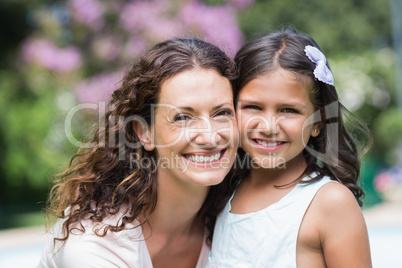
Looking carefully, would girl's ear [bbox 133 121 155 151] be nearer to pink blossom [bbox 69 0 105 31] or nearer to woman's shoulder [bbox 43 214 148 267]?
woman's shoulder [bbox 43 214 148 267]

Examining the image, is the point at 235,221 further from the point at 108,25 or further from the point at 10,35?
the point at 10,35

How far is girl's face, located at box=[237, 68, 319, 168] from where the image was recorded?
306 cm

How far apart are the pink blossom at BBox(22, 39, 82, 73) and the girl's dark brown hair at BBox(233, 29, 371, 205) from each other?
26.4ft

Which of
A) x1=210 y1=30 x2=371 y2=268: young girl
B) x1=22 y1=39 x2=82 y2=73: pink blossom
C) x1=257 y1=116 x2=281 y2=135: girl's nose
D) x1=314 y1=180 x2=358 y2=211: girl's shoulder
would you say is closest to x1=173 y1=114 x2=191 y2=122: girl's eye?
x1=210 y1=30 x2=371 y2=268: young girl

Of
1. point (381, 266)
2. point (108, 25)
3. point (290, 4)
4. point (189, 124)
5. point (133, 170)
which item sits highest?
point (290, 4)

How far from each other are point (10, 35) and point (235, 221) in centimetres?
1280

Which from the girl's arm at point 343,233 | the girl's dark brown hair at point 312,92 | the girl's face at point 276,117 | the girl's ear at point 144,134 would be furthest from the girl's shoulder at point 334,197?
the girl's ear at point 144,134

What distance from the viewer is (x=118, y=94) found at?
3.41 metres

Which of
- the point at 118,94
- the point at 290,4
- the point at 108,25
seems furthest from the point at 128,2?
the point at 118,94

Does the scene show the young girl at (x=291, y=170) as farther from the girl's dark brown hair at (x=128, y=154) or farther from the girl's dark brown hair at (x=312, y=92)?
the girl's dark brown hair at (x=128, y=154)

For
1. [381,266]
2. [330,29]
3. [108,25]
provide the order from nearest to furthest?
[381,266] → [108,25] → [330,29]

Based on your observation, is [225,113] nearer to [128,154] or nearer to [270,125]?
[270,125]

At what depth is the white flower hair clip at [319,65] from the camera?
310cm

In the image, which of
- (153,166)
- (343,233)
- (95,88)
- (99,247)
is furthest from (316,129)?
(95,88)
